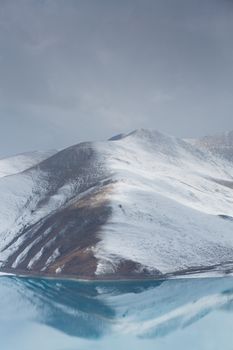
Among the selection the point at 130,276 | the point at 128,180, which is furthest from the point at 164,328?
the point at 128,180

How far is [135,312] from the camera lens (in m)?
40.4

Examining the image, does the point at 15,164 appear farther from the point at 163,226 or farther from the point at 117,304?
the point at 117,304

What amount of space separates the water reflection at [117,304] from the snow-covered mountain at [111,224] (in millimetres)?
6424

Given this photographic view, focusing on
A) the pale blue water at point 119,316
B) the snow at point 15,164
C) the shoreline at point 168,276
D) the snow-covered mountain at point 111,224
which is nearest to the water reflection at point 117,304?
the pale blue water at point 119,316

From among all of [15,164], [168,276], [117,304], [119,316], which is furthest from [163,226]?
[15,164]

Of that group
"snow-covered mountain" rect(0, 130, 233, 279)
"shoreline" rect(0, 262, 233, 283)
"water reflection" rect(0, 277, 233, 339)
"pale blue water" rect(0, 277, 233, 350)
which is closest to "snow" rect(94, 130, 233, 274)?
"snow-covered mountain" rect(0, 130, 233, 279)

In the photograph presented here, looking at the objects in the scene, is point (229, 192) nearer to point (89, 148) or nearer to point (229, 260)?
point (89, 148)

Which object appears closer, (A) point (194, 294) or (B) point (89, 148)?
(A) point (194, 294)

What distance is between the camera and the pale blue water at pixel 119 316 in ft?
98.8

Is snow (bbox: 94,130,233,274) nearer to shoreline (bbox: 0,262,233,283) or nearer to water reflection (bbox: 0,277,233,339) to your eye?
shoreline (bbox: 0,262,233,283)

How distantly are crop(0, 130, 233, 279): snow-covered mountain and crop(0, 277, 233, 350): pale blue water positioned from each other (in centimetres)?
711

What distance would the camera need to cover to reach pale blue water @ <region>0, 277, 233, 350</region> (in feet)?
98.8

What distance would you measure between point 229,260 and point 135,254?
516 inches

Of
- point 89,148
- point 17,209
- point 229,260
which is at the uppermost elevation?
point 89,148
